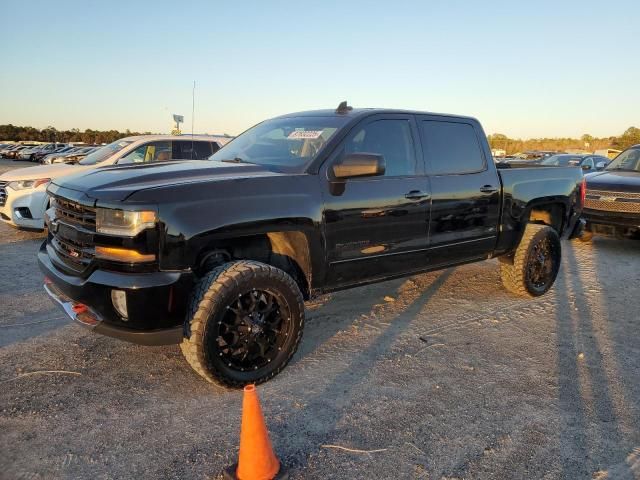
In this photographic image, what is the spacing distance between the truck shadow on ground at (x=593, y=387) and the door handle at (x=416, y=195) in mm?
1637

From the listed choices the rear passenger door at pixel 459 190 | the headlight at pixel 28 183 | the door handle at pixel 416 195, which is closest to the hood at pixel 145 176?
the door handle at pixel 416 195

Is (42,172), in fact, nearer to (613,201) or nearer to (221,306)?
(221,306)

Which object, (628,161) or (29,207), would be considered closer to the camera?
(29,207)

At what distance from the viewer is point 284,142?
4145mm

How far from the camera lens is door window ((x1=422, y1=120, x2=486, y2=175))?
446cm

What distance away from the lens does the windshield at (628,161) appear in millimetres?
9141

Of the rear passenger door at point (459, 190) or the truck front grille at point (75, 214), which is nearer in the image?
the truck front grille at point (75, 214)

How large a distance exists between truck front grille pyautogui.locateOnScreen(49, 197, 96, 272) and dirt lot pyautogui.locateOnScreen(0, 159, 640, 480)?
819 millimetres

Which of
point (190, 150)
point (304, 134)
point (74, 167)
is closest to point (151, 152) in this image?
point (190, 150)

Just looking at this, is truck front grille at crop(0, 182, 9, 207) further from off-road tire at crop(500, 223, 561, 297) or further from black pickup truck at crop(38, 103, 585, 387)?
off-road tire at crop(500, 223, 561, 297)

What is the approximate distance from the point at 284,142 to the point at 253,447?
8.34 ft

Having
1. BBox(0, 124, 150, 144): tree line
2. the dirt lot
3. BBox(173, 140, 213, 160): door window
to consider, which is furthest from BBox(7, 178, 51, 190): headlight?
BBox(0, 124, 150, 144): tree line

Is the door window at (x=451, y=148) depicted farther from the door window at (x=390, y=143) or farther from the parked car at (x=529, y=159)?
the parked car at (x=529, y=159)

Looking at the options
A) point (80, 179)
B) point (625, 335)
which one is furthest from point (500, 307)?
point (80, 179)
